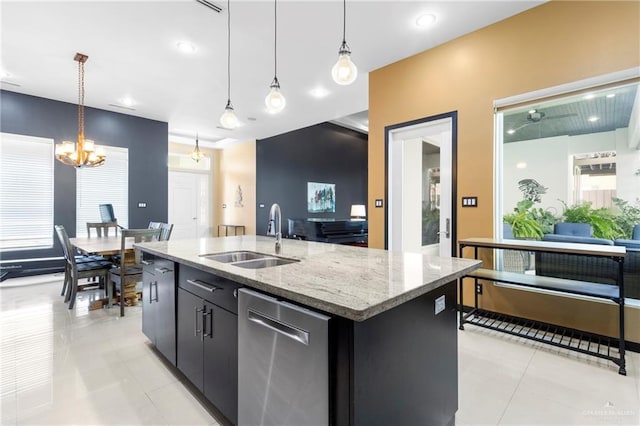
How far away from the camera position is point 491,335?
279 centimetres

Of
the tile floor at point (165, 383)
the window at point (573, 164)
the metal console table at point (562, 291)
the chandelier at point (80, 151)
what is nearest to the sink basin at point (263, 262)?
the tile floor at point (165, 383)

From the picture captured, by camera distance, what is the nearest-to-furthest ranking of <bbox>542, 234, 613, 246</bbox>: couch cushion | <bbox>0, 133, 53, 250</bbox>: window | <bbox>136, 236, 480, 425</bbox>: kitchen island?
<bbox>136, 236, 480, 425</bbox>: kitchen island → <bbox>542, 234, 613, 246</bbox>: couch cushion → <bbox>0, 133, 53, 250</bbox>: window

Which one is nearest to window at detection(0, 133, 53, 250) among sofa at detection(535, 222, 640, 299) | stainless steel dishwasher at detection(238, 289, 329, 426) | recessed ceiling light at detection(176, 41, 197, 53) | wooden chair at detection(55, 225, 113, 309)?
wooden chair at detection(55, 225, 113, 309)

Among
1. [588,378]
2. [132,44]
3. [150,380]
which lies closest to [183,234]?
[132,44]

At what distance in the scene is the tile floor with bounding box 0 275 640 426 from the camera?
67.2 inches

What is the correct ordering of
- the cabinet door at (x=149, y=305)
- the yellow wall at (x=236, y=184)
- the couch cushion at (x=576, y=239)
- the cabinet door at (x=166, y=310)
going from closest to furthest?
the cabinet door at (x=166, y=310) → the cabinet door at (x=149, y=305) → the couch cushion at (x=576, y=239) → the yellow wall at (x=236, y=184)

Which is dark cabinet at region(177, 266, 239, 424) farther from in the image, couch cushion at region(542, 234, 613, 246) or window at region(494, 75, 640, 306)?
couch cushion at region(542, 234, 613, 246)

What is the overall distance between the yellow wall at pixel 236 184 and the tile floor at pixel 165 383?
5333mm

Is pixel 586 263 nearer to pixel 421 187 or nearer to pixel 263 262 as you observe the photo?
pixel 421 187

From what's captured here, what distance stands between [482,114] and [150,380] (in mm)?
3831

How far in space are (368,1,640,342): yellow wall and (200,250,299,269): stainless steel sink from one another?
2331mm

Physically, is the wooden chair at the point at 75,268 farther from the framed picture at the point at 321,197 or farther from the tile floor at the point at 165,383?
the framed picture at the point at 321,197

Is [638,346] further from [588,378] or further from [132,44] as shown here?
[132,44]

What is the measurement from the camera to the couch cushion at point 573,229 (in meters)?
2.96
